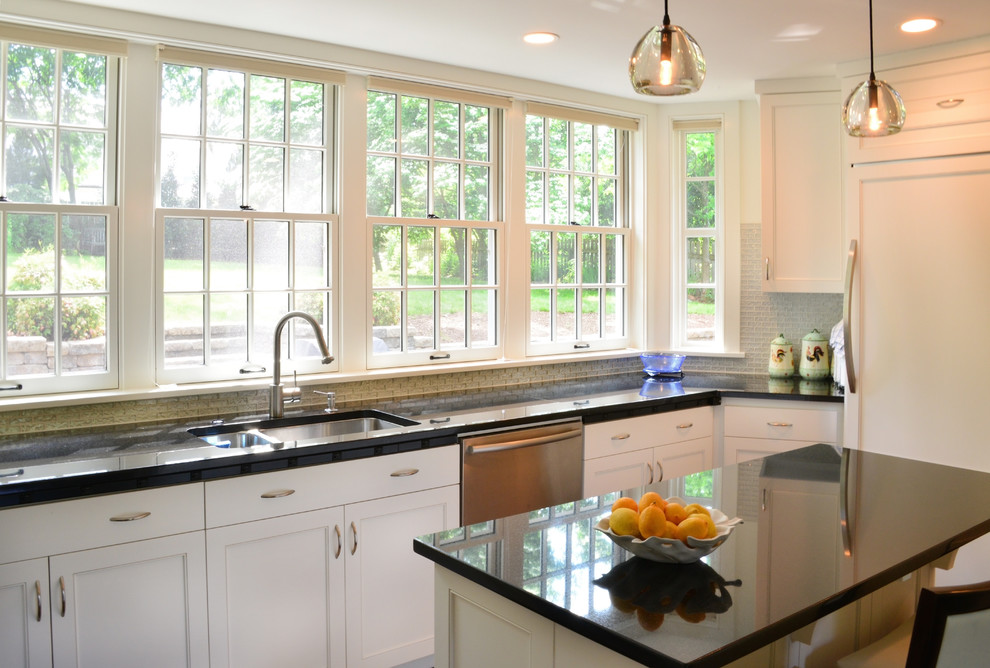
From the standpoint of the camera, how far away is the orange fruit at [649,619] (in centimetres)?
140

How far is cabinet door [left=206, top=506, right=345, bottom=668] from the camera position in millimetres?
2643

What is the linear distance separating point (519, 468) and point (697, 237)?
225 cm

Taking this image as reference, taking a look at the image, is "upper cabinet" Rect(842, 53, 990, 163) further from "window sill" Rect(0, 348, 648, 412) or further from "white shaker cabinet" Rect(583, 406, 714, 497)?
"window sill" Rect(0, 348, 648, 412)

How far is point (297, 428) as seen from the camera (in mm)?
3375

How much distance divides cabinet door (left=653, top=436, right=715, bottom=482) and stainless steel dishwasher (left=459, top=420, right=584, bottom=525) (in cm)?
57

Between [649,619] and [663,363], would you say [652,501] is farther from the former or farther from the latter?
[663,363]

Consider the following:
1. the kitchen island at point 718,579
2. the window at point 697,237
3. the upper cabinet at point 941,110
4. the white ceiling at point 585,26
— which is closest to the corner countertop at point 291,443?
the window at point 697,237

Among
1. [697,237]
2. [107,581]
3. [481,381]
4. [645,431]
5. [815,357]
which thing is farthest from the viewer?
[697,237]

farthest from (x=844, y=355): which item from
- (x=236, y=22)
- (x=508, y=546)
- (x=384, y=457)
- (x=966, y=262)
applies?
(x=236, y=22)

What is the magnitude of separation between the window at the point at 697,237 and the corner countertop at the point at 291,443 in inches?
24.2

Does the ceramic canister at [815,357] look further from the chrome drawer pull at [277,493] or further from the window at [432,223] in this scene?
the chrome drawer pull at [277,493]

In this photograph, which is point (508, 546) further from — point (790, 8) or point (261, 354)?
point (790, 8)

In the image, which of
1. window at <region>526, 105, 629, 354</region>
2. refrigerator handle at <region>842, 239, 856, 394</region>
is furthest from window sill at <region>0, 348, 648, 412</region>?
refrigerator handle at <region>842, 239, 856, 394</region>

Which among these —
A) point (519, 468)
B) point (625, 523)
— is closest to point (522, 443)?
point (519, 468)
